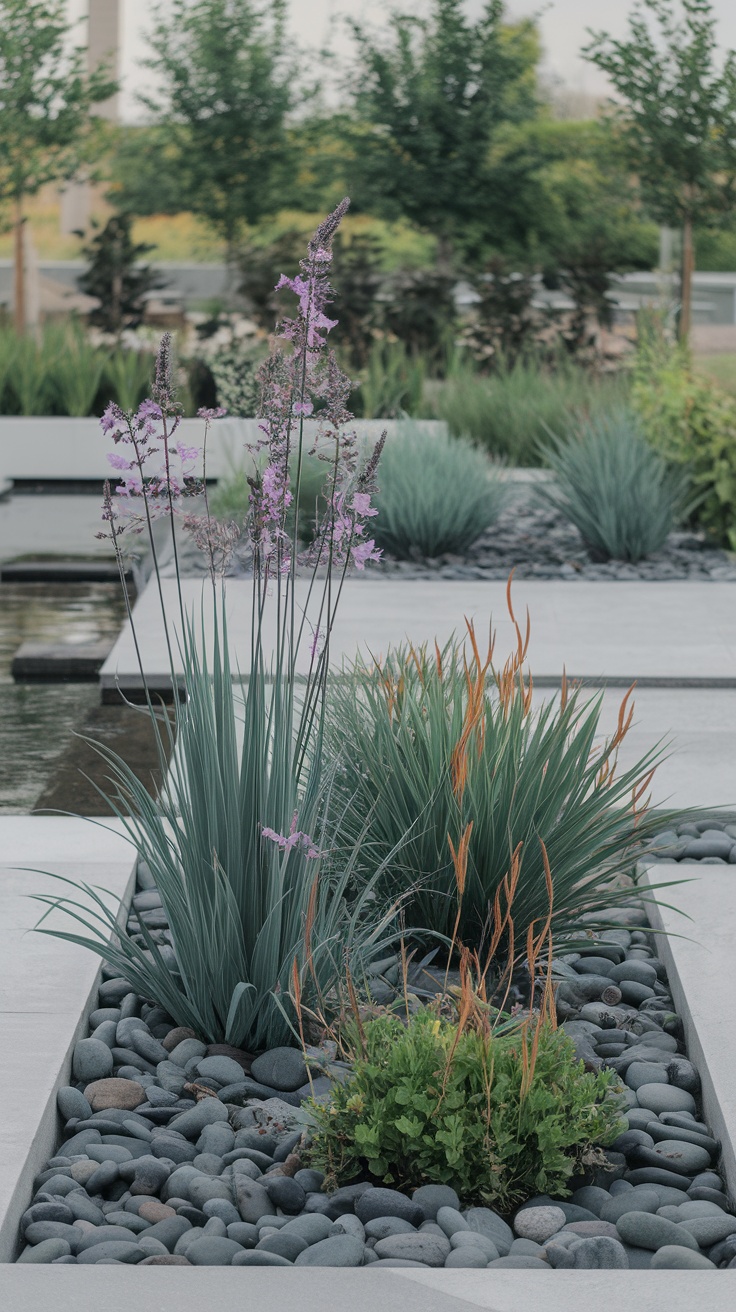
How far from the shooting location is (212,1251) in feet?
7.06

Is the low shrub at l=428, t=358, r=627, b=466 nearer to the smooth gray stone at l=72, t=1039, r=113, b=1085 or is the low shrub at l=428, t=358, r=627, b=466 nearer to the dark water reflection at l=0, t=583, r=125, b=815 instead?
the dark water reflection at l=0, t=583, r=125, b=815

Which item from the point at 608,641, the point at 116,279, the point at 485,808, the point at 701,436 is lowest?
the point at 608,641

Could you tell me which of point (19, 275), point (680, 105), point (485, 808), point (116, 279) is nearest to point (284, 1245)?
point (485, 808)

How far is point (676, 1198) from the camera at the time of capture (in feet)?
7.77

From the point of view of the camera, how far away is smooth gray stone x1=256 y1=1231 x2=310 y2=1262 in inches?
85.3

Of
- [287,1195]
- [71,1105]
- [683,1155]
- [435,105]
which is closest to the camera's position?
[287,1195]

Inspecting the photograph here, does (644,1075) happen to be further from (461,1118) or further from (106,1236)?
(106,1236)

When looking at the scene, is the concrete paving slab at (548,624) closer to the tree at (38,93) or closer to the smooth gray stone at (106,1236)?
the smooth gray stone at (106,1236)

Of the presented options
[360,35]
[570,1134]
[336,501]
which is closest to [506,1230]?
[570,1134]

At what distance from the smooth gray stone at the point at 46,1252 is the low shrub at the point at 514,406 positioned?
844cm

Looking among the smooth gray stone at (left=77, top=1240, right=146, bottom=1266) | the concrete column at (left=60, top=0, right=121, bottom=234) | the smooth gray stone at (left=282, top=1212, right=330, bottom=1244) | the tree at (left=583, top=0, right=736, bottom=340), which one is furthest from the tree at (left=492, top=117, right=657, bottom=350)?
the smooth gray stone at (left=77, top=1240, right=146, bottom=1266)

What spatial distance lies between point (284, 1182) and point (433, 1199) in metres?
0.23

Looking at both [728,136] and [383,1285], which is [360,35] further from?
[383,1285]

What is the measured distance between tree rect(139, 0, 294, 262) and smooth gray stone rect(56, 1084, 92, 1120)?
56.3ft
